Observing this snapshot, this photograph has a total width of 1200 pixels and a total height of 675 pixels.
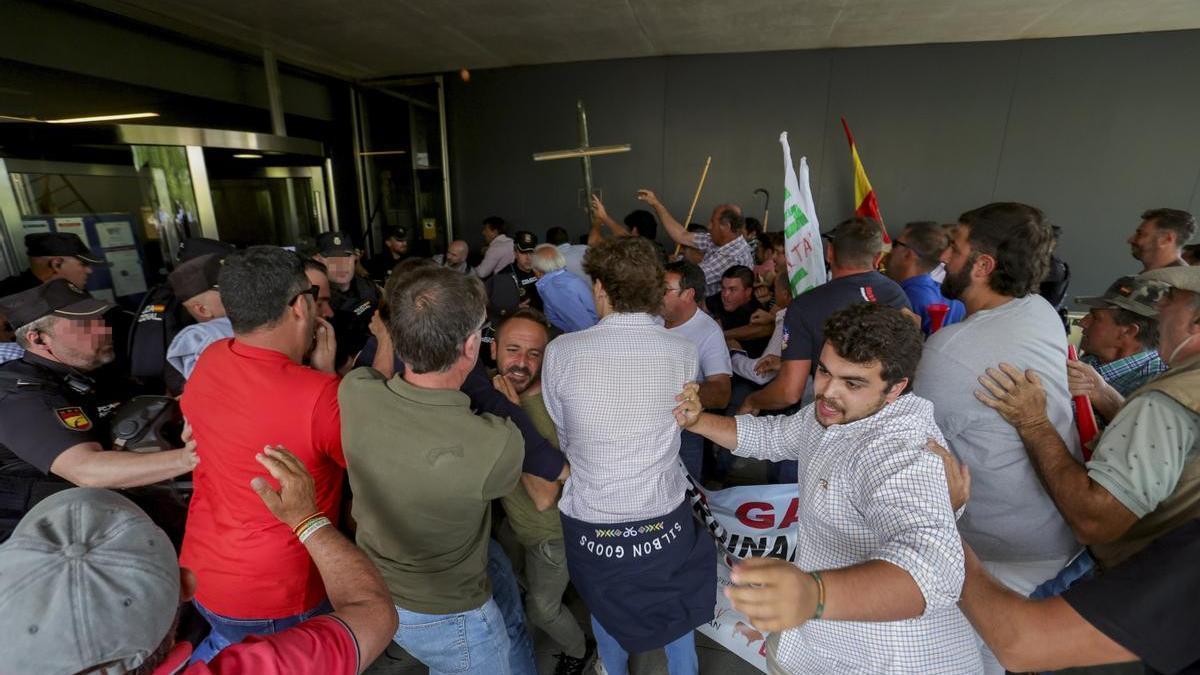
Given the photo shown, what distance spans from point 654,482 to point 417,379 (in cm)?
94

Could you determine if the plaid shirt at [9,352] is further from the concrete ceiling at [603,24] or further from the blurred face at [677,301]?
the concrete ceiling at [603,24]

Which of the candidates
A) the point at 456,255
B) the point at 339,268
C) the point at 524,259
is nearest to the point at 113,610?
the point at 339,268

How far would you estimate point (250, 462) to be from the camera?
161 cm

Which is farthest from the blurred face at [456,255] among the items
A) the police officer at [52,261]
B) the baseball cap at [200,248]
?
the baseball cap at [200,248]

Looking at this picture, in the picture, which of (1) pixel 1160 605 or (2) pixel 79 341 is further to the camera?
(2) pixel 79 341

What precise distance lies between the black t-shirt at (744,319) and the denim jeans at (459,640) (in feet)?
10.1

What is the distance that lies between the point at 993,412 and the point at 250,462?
2.45 m

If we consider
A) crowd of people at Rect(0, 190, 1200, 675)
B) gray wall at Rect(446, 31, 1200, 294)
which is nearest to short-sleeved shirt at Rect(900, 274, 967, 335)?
crowd of people at Rect(0, 190, 1200, 675)

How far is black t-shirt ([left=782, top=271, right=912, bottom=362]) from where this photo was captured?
2.57 m

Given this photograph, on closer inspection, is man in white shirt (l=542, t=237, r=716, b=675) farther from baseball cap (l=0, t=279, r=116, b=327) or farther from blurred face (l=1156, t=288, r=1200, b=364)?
baseball cap (l=0, t=279, r=116, b=327)

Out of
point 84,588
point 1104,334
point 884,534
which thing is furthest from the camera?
point 1104,334

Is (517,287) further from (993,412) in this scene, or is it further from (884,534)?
(884,534)

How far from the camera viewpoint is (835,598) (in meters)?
0.97

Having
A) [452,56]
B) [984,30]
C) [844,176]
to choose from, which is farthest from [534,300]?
[984,30]
